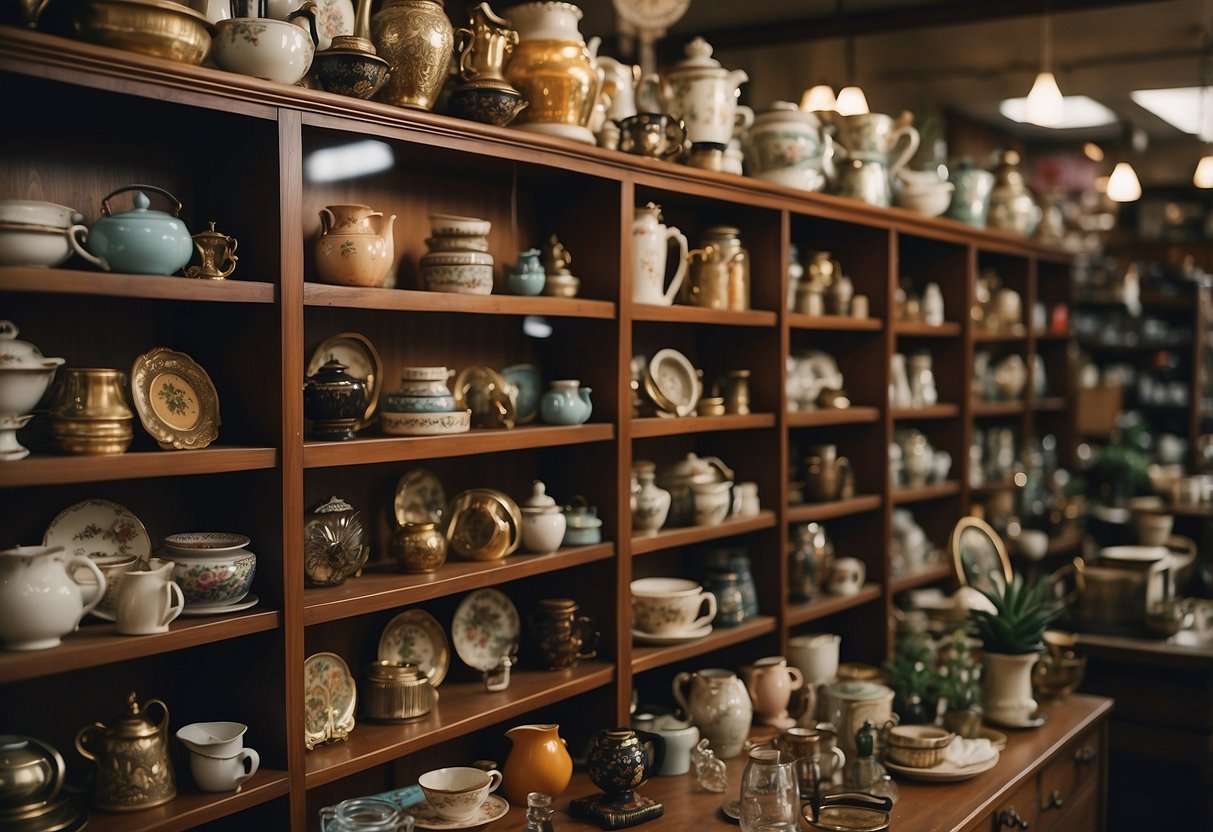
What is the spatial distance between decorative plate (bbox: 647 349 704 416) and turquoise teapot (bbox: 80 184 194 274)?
1.34m

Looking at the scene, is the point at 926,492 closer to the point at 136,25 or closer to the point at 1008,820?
the point at 1008,820

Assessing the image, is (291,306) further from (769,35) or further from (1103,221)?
(1103,221)

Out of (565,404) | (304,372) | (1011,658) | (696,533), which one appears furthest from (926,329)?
(304,372)

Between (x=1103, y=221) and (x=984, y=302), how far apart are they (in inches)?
187

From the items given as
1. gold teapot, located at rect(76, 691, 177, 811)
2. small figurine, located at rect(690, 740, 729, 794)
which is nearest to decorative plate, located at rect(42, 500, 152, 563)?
gold teapot, located at rect(76, 691, 177, 811)

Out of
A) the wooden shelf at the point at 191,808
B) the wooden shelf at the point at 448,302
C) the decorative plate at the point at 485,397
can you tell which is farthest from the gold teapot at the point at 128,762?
the decorative plate at the point at 485,397

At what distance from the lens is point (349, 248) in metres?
2.06

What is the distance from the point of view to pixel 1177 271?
Result: 6.89 m

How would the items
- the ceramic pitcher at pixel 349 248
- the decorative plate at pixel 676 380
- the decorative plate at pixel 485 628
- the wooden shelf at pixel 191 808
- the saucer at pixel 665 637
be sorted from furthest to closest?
the decorative plate at pixel 676 380
the saucer at pixel 665 637
the decorative plate at pixel 485 628
the ceramic pitcher at pixel 349 248
the wooden shelf at pixel 191 808

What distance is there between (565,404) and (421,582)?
0.53 m

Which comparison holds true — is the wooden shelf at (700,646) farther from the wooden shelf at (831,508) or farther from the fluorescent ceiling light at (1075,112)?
the fluorescent ceiling light at (1075,112)

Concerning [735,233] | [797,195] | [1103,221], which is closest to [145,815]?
[735,233]

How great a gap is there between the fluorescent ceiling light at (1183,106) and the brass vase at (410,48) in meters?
6.01

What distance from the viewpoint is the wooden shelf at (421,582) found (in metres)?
1.96
